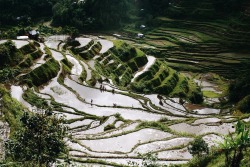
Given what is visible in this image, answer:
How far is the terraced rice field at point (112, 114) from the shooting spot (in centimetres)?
2531

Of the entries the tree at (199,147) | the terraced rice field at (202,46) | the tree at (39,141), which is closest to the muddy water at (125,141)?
the tree at (199,147)

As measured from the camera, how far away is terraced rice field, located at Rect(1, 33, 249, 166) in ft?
83.0

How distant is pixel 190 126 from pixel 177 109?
13.6 metres

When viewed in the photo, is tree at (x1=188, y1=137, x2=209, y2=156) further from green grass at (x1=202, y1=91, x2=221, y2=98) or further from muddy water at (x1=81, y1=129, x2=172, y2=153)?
green grass at (x1=202, y1=91, x2=221, y2=98)

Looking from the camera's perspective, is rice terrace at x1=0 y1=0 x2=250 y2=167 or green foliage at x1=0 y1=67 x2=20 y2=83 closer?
rice terrace at x1=0 y1=0 x2=250 y2=167

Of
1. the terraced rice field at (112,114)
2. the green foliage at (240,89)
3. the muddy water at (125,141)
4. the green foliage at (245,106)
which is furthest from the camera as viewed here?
the green foliage at (240,89)

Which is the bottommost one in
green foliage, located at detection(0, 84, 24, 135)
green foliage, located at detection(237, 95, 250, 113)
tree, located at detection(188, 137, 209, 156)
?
green foliage, located at detection(237, 95, 250, 113)

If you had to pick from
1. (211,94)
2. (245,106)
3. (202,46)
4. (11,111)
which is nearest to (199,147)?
(11,111)

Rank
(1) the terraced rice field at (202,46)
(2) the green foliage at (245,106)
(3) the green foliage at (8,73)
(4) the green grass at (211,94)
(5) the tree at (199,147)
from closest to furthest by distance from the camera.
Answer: (5) the tree at (199,147), (3) the green foliage at (8,73), (2) the green foliage at (245,106), (4) the green grass at (211,94), (1) the terraced rice field at (202,46)

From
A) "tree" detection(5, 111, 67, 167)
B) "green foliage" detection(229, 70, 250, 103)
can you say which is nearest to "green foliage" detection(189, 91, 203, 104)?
"green foliage" detection(229, 70, 250, 103)

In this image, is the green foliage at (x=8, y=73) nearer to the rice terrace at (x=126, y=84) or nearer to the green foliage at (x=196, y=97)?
the rice terrace at (x=126, y=84)

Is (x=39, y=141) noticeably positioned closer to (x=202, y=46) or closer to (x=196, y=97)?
(x=196, y=97)

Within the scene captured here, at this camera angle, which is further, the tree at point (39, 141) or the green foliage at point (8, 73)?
the green foliage at point (8, 73)

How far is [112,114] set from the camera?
36531 mm
